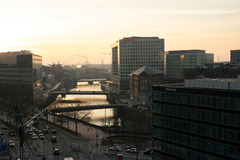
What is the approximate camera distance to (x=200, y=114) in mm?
33344

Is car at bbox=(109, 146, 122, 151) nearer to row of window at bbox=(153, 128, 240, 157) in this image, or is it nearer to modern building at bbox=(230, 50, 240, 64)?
row of window at bbox=(153, 128, 240, 157)

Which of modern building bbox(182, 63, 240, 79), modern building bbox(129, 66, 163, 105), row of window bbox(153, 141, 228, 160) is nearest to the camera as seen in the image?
row of window bbox(153, 141, 228, 160)

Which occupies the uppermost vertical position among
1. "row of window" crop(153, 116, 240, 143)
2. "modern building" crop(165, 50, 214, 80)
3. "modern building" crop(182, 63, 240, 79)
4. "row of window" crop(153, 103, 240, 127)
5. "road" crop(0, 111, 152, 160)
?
"modern building" crop(165, 50, 214, 80)

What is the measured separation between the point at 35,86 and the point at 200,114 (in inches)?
3538

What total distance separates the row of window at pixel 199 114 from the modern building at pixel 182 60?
455ft

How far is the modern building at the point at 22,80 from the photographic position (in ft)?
357

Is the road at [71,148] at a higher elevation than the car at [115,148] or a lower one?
lower

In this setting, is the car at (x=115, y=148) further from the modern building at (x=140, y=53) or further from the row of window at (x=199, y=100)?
the modern building at (x=140, y=53)

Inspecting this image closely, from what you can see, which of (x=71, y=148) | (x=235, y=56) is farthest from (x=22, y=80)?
(x=235, y=56)

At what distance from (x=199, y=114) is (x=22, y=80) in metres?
90.6

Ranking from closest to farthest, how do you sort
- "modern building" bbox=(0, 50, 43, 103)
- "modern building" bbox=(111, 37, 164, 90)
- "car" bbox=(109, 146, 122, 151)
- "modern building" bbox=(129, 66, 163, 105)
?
"car" bbox=(109, 146, 122, 151)
"modern building" bbox=(0, 50, 43, 103)
"modern building" bbox=(129, 66, 163, 105)
"modern building" bbox=(111, 37, 164, 90)

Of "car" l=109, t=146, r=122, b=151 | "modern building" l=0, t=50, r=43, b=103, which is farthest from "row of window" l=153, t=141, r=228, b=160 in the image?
"modern building" l=0, t=50, r=43, b=103

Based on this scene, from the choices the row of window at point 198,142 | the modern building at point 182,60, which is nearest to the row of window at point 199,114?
the row of window at point 198,142

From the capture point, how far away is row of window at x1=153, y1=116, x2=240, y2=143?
30.1 meters
